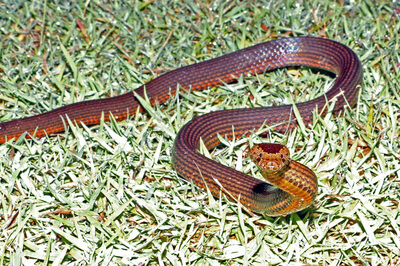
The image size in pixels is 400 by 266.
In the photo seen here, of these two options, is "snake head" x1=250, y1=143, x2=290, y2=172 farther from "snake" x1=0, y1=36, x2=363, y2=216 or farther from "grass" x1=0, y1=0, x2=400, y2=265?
"grass" x1=0, y1=0, x2=400, y2=265

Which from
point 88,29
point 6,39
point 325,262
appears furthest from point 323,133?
point 6,39

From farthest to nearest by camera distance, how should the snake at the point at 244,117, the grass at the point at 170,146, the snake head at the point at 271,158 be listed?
the grass at the point at 170,146 < the snake at the point at 244,117 < the snake head at the point at 271,158

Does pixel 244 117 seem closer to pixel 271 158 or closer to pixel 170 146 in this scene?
pixel 170 146

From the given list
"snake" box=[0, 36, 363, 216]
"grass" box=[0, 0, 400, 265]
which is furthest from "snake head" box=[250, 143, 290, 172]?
"grass" box=[0, 0, 400, 265]

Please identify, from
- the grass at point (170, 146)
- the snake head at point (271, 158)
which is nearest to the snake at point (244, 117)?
the snake head at point (271, 158)

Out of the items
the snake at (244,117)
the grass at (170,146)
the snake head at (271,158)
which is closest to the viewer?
the snake head at (271,158)

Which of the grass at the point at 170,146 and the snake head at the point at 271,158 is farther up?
the snake head at the point at 271,158

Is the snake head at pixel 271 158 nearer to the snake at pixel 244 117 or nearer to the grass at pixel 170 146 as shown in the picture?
the snake at pixel 244 117
